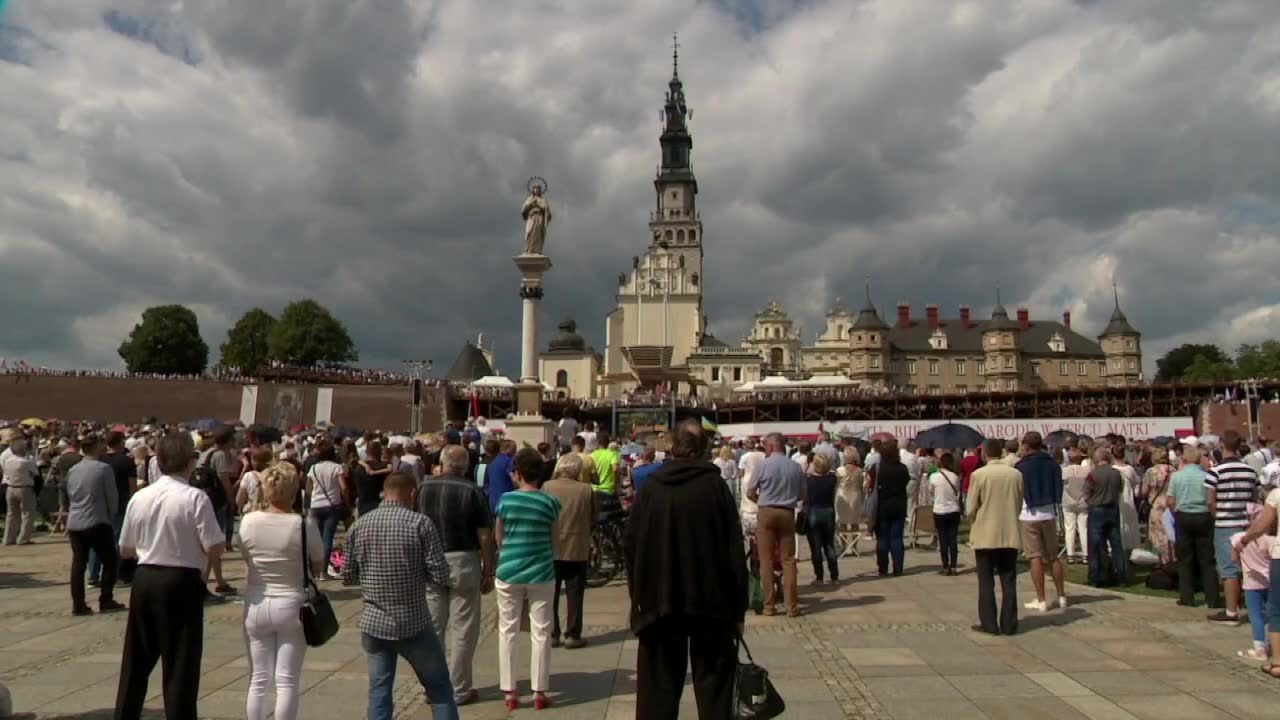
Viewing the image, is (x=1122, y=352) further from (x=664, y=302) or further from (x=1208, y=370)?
(x=664, y=302)

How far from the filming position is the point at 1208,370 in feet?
296

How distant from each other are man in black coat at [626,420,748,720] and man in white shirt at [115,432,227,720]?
2416mm

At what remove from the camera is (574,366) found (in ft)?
306

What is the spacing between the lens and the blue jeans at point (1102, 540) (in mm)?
10766

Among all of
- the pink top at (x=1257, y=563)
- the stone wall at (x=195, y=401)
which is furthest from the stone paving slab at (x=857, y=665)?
the stone wall at (x=195, y=401)

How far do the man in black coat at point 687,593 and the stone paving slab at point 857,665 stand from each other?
5.43 ft

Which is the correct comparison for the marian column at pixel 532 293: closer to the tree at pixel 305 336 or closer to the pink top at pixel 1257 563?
the pink top at pixel 1257 563

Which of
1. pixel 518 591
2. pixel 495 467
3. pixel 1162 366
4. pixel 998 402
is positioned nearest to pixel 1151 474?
pixel 495 467

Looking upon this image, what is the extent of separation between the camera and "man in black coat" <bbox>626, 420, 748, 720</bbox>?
14.4ft

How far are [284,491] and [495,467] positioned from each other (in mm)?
5431

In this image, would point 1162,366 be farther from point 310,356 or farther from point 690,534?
point 690,534

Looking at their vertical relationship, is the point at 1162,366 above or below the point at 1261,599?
above

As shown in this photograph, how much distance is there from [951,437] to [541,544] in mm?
14176

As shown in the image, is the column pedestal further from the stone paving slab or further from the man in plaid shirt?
the man in plaid shirt
